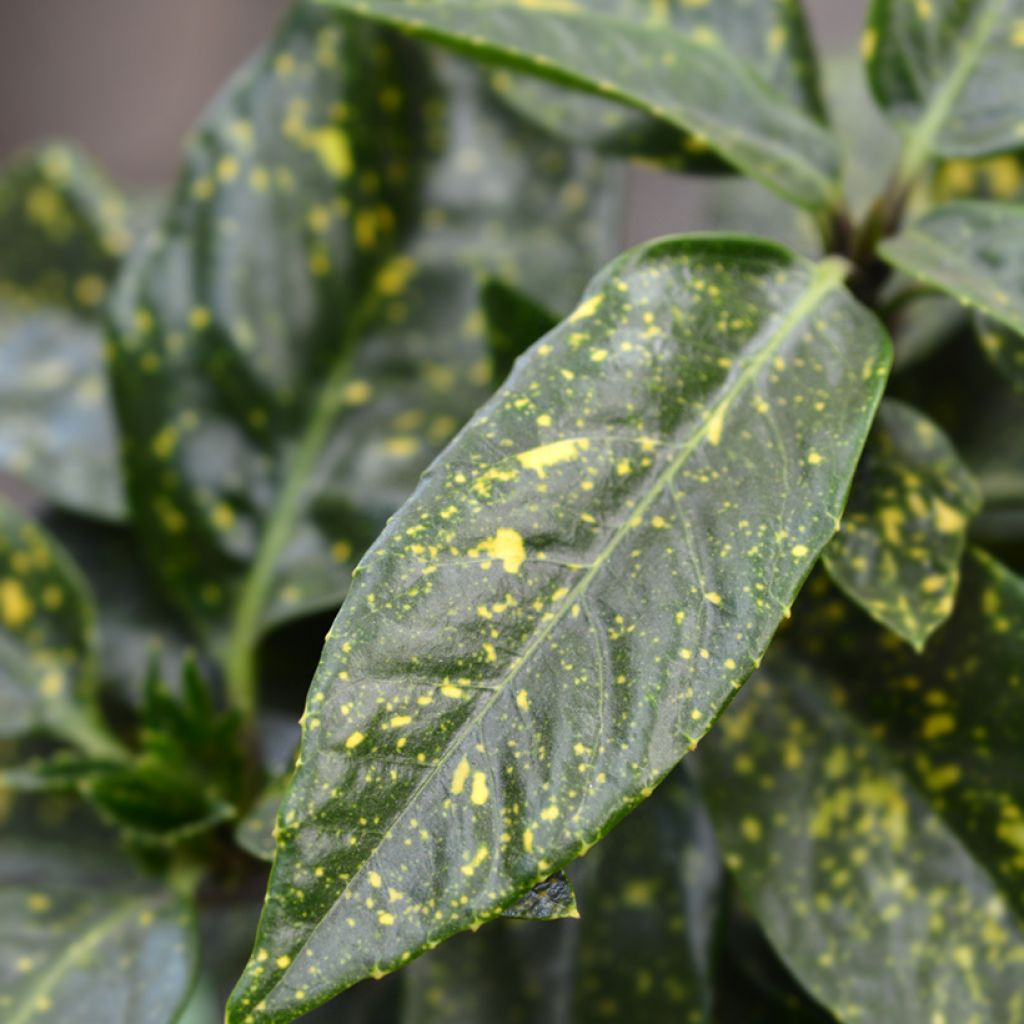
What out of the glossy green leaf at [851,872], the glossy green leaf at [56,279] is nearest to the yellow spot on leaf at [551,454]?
the glossy green leaf at [851,872]

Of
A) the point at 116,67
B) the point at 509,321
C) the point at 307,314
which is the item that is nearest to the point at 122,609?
the point at 307,314

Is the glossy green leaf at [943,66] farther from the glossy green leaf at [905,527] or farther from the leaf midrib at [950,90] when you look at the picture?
the glossy green leaf at [905,527]

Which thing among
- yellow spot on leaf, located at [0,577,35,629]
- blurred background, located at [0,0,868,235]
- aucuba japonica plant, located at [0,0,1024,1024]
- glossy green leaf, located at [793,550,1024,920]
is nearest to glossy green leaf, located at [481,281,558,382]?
aucuba japonica plant, located at [0,0,1024,1024]

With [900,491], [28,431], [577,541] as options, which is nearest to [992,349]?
[900,491]

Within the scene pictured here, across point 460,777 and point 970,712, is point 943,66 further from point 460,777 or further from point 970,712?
point 460,777

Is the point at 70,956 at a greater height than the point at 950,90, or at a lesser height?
lesser

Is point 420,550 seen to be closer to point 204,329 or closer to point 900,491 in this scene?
point 900,491
